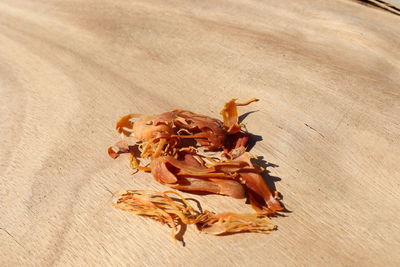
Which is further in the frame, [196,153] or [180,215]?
[196,153]

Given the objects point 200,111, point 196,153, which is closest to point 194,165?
point 196,153

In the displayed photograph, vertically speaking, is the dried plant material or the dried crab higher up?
the dried crab

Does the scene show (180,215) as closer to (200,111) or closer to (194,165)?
(194,165)

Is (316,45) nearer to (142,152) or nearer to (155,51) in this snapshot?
(155,51)

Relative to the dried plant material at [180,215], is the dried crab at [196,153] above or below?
above

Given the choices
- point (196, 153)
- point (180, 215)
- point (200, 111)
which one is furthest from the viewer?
point (200, 111)
